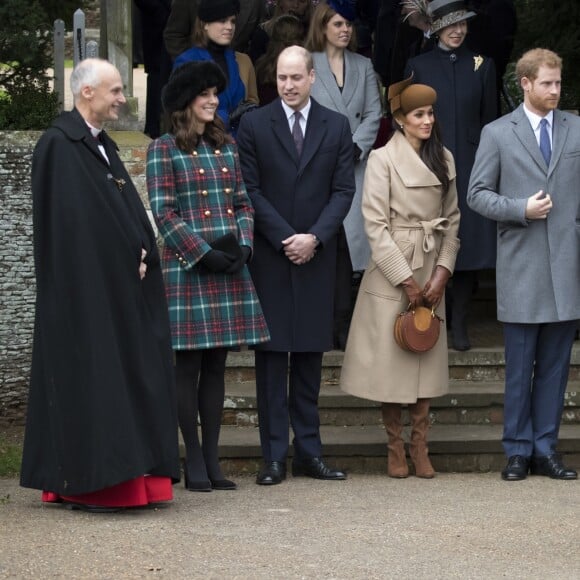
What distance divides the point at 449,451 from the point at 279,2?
9.65 ft

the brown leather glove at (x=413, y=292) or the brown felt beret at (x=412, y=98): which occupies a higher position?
the brown felt beret at (x=412, y=98)

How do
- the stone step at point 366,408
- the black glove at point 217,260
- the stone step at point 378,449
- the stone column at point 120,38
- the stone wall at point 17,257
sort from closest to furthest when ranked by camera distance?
the black glove at point 217,260 → the stone step at point 378,449 → the stone step at point 366,408 → the stone wall at point 17,257 → the stone column at point 120,38

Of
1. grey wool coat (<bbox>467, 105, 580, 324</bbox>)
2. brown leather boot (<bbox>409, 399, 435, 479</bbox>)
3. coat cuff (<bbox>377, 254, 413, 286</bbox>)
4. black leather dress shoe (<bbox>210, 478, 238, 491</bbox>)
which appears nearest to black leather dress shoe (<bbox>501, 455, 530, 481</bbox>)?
brown leather boot (<bbox>409, 399, 435, 479</bbox>)

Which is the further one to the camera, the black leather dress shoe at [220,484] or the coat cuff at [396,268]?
the coat cuff at [396,268]

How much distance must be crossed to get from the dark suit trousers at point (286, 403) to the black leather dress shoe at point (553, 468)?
1069mm

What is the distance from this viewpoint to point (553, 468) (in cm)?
827

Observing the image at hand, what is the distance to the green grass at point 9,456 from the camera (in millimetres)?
8841

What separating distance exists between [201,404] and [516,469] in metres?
1.57

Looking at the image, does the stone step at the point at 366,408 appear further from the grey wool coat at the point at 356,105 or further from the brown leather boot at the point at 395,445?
the grey wool coat at the point at 356,105

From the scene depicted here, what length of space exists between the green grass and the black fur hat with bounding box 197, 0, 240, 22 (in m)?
2.56

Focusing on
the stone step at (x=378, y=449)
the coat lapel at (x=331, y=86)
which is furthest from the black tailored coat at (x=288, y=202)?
the coat lapel at (x=331, y=86)

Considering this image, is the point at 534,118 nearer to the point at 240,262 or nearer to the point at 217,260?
the point at 240,262

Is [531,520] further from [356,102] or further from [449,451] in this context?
[356,102]

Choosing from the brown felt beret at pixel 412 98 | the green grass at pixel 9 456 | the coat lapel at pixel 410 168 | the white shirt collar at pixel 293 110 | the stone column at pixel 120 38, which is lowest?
the green grass at pixel 9 456
